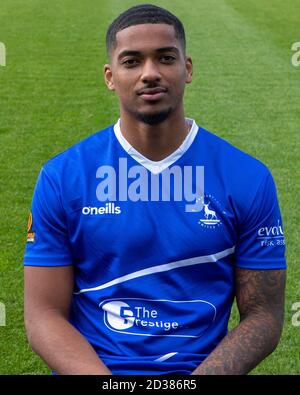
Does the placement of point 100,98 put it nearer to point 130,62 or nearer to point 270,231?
point 130,62

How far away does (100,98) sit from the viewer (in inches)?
461

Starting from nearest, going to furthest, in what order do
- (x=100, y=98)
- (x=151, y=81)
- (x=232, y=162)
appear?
(x=151, y=81) → (x=232, y=162) → (x=100, y=98)

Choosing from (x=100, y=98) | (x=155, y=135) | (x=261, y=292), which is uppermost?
(x=100, y=98)

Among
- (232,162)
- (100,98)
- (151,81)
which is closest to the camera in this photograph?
(151,81)

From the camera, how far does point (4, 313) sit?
5641mm

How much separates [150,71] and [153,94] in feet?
0.29

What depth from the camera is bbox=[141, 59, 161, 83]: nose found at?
2988mm

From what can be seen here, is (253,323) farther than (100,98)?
No

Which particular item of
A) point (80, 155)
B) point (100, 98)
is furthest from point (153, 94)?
point (100, 98)

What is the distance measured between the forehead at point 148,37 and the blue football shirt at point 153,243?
0.39 m

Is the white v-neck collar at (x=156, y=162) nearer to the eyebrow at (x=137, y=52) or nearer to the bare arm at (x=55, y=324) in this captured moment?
the eyebrow at (x=137, y=52)

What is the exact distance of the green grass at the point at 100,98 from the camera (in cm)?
626

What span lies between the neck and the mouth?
4.2 inches

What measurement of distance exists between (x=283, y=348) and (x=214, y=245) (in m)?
2.49
